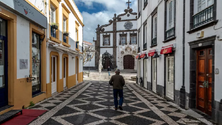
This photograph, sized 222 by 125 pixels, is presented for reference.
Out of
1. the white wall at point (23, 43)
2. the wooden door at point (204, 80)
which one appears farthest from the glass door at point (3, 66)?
the wooden door at point (204, 80)

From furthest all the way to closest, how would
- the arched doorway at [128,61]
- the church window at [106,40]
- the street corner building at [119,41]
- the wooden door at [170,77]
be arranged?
the church window at [106,40]
the arched doorway at [128,61]
the street corner building at [119,41]
the wooden door at [170,77]

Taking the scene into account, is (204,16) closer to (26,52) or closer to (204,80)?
(204,80)

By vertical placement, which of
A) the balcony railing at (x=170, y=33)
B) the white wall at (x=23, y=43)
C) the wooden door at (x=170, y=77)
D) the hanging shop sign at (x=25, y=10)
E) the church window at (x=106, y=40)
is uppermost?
the church window at (x=106, y=40)

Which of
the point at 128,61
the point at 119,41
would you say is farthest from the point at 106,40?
the point at 128,61

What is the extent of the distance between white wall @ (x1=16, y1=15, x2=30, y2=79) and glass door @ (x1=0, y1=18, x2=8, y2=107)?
1.31 feet

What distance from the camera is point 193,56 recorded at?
5664 mm

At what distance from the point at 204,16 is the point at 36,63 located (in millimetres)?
6679

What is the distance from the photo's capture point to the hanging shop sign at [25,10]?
4.69 m

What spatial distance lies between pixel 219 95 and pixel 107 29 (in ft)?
92.6

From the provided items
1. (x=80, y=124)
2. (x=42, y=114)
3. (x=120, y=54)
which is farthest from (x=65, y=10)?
(x=120, y=54)

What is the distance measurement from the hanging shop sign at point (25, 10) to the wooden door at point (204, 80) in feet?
20.4

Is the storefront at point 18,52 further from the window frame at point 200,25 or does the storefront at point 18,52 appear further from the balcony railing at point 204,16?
the balcony railing at point 204,16

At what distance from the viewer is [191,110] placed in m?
5.56

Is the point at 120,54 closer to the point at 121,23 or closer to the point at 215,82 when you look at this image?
the point at 121,23
